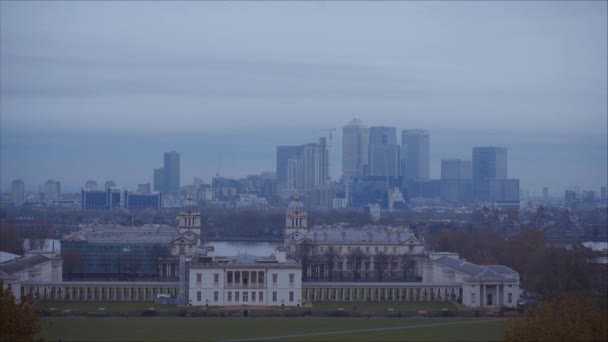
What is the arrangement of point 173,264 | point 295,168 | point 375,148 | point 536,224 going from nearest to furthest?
1. point 173,264
2. point 536,224
3. point 295,168
4. point 375,148

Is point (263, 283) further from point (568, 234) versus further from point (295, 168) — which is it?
point (295, 168)

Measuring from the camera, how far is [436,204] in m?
162

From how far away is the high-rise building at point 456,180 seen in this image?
17350 centimetres

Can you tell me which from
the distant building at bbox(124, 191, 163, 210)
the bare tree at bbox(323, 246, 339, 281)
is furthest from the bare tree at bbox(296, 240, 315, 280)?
the distant building at bbox(124, 191, 163, 210)

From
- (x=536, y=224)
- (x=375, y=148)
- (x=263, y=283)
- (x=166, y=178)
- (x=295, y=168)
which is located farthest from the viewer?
(x=375, y=148)

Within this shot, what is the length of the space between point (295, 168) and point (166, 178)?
20210 millimetres

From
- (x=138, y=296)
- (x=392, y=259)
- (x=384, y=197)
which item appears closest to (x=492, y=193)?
(x=384, y=197)

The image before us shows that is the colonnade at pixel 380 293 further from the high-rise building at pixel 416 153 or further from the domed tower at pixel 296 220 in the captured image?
the high-rise building at pixel 416 153

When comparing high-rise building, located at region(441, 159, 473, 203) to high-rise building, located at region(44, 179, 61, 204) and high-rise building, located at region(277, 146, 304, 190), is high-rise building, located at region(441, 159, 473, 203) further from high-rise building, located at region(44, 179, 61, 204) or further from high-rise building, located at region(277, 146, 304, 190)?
high-rise building, located at region(44, 179, 61, 204)

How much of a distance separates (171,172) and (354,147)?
130 feet

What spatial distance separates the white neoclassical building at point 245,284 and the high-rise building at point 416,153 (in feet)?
475

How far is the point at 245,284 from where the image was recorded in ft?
138

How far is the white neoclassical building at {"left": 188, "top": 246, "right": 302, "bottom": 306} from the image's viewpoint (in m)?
41.8

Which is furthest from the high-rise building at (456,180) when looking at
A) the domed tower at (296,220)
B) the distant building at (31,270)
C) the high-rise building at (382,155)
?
the distant building at (31,270)
